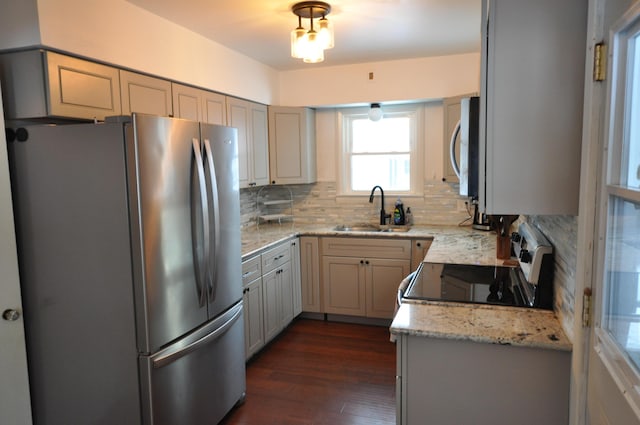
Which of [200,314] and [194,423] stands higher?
[200,314]

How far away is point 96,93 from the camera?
2234mm

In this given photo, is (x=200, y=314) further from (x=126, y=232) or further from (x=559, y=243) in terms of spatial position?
(x=559, y=243)

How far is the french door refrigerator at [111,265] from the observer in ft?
6.13

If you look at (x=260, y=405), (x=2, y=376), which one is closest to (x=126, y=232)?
(x=2, y=376)

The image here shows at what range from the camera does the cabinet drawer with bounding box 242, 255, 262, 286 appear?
3008mm

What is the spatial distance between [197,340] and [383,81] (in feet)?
9.47

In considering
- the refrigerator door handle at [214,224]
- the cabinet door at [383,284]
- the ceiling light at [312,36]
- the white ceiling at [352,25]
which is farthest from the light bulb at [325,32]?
the cabinet door at [383,284]

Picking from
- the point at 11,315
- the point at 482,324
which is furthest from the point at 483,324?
the point at 11,315

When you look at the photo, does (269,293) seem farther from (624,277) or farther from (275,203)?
(624,277)

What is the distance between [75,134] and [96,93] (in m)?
0.45

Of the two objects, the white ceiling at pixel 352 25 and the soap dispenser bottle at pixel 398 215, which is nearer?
the white ceiling at pixel 352 25

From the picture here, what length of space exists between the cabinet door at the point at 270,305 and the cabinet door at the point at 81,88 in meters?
1.64

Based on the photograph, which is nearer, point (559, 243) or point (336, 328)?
point (559, 243)

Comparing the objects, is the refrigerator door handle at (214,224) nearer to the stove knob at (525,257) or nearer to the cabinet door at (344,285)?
the stove knob at (525,257)
